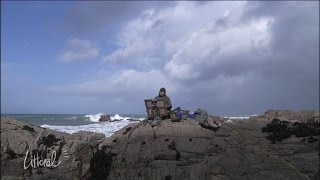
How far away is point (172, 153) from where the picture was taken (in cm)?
1884

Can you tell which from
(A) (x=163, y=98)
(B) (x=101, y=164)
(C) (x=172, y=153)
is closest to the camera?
(C) (x=172, y=153)

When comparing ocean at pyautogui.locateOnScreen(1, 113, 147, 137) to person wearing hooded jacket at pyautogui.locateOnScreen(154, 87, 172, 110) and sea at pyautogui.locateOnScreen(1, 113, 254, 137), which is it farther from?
person wearing hooded jacket at pyautogui.locateOnScreen(154, 87, 172, 110)

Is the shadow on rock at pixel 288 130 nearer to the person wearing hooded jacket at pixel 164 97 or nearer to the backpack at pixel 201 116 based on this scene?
the backpack at pixel 201 116

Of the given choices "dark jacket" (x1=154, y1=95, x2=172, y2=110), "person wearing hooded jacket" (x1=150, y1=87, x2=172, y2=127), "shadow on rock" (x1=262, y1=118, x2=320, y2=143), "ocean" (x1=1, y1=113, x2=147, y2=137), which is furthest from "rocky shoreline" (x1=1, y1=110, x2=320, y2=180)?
"ocean" (x1=1, y1=113, x2=147, y2=137)

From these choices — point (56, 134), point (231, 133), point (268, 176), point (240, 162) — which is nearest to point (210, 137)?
point (231, 133)

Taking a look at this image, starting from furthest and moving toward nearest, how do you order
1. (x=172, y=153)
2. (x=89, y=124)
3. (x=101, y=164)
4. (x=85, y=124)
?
(x=85, y=124) < (x=89, y=124) < (x=101, y=164) < (x=172, y=153)

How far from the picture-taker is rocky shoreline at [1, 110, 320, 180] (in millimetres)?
17469

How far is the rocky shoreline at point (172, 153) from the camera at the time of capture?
1747 cm

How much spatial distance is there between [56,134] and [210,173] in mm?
9828

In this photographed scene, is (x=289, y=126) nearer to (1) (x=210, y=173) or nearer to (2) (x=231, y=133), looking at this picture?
(2) (x=231, y=133)

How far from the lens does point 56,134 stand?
23047 millimetres

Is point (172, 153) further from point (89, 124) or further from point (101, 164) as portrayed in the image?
point (89, 124)

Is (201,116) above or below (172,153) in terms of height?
above

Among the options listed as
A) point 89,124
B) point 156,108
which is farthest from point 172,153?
point 89,124
